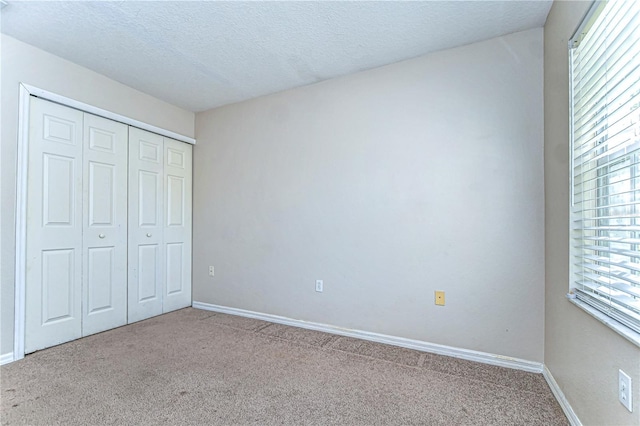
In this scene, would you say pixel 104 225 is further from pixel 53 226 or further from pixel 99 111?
pixel 99 111

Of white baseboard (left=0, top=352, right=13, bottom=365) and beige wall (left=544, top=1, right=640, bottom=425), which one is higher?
beige wall (left=544, top=1, right=640, bottom=425)

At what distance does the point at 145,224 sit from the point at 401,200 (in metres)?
2.60

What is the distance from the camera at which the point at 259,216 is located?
325 centimetres

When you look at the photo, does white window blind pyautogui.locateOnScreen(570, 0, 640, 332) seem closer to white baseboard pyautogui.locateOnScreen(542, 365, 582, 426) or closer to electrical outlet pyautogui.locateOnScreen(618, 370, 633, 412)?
electrical outlet pyautogui.locateOnScreen(618, 370, 633, 412)

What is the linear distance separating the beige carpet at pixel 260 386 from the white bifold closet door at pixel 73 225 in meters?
0.27

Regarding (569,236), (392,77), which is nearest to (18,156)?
(392,77)

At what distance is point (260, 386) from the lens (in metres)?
1.88

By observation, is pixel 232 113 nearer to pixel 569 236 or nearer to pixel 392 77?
pixel 392 77

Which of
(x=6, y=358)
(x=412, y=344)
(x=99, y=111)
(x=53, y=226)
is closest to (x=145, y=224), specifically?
(x=53, y=226)

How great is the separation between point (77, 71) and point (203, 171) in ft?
4.71

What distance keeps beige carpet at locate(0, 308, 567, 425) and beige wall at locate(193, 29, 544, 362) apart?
355 millimetres

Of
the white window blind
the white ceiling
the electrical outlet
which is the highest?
the white ceiling

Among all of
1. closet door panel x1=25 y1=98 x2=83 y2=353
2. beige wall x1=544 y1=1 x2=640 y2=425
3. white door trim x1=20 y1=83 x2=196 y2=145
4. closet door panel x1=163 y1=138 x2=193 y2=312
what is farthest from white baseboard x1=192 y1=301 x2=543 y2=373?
white door trim x1=20 y1=83 x2=196 y2=145

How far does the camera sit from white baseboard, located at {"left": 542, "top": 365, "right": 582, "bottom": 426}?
1.50 meters
